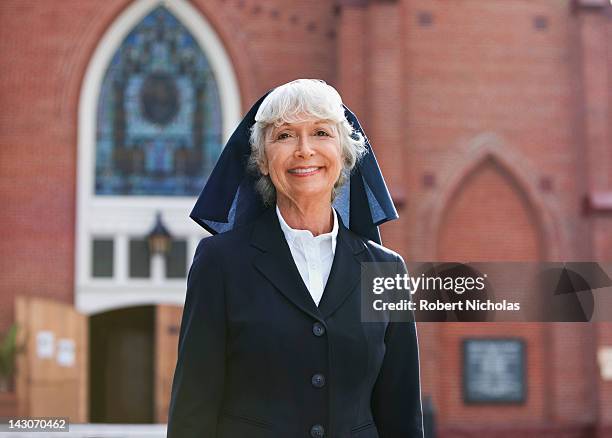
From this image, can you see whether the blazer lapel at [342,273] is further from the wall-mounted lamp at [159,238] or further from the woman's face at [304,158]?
the wall-mounted lamp at [159,238]

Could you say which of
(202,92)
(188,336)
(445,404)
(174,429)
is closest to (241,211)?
(188,336)

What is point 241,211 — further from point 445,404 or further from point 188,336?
point 445,404

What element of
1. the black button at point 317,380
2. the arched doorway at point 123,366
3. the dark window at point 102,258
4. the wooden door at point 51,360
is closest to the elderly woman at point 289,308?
the black button at point 317,380

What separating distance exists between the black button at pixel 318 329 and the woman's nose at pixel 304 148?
0.39m

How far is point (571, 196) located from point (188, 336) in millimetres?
12169

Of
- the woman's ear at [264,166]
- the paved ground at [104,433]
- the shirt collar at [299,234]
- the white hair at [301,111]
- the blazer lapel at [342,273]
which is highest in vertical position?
the white hair at [301,111]

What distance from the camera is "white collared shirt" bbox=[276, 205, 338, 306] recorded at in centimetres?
203

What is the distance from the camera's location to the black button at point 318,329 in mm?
1905

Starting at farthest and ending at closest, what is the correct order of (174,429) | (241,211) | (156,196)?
(156,196), (241,211), (174,429)

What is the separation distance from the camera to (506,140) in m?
13.2

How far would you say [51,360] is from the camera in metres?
12.6

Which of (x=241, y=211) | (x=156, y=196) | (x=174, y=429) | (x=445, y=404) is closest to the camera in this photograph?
(x=174, y=429)

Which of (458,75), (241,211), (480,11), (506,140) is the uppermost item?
(480,11)

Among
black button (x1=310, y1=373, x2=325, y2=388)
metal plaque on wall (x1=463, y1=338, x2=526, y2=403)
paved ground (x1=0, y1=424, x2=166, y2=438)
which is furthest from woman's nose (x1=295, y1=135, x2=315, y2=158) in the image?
metal plaque on wall (x1=463, y1=338, x2=526, y2=403)
